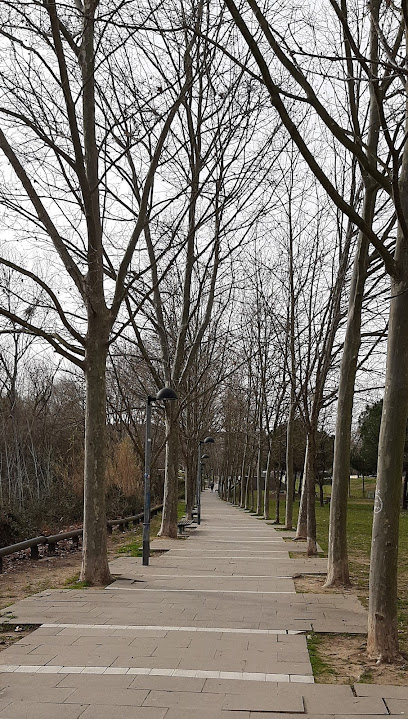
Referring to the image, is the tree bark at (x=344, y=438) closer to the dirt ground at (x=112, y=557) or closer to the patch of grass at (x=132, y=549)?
the dirt ground at (x=112, y=557)

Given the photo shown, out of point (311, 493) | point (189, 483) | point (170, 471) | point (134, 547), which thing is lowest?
point (134, 547)

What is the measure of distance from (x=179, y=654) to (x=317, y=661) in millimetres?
1195

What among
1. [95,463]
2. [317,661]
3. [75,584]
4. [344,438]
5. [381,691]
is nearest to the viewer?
[381,691]

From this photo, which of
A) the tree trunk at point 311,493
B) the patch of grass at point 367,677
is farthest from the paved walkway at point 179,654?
the tree trunk at point 311,493

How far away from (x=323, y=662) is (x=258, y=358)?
22.6 metres

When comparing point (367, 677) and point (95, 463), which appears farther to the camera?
point (95, 463)

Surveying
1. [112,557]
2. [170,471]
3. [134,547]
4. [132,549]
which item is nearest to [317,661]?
[112,557]

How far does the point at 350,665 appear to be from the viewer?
6.34 meters

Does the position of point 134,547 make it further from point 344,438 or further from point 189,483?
point 189,483

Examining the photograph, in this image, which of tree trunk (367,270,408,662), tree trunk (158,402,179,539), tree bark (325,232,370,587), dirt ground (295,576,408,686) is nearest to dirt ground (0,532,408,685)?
dirt ground (295,576,408,686)

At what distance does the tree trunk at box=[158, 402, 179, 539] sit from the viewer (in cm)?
1848

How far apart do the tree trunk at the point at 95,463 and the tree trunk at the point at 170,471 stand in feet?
25.7

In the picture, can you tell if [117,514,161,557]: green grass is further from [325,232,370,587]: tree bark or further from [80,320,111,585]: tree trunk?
[325,232,370,587]: tree bark

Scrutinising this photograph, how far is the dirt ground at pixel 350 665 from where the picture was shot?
5938 mm
